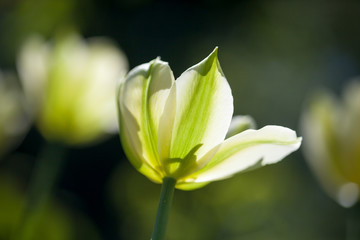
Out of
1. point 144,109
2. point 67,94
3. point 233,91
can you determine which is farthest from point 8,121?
→ point 233,91

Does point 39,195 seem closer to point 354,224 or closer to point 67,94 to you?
point 67,94

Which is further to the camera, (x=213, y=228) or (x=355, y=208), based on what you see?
(x=213, y=228)

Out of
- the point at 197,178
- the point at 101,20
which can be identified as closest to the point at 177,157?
the point at 197,178

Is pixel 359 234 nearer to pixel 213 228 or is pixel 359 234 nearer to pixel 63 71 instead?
pixel 213 228

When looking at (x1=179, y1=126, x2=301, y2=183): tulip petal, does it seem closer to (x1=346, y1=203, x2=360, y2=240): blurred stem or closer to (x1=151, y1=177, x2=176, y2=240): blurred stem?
(x1=151, y1=177, x2=176, y2=240): blurred stem

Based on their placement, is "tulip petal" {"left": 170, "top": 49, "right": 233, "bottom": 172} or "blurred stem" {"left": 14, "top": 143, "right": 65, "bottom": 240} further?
"blurred stem" {"left": 14, "top": 143, "right": 65, "bottom": 240}

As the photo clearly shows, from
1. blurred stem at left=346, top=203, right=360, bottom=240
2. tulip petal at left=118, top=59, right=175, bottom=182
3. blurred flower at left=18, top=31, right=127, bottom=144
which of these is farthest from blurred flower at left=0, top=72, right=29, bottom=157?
blurred stem at left=346, top=203, right=360, bottom=240

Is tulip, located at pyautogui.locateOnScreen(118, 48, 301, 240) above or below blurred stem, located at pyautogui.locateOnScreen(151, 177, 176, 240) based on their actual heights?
above
